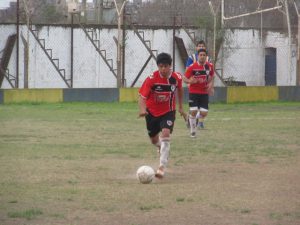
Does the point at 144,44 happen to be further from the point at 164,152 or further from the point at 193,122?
the point at 164,152

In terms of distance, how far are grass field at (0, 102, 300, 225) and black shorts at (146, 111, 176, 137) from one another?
0.59m

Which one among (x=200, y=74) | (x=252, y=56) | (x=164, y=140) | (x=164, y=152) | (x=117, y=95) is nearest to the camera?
(x=164, y=152)

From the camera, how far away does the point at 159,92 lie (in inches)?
479

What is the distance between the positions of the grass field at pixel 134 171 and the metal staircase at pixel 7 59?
9121 millimetres

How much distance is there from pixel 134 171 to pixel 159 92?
Result: 1.14m

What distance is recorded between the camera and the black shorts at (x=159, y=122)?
12031 mm

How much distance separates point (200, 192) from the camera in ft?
32.8

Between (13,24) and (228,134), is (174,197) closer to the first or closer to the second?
(228,134)

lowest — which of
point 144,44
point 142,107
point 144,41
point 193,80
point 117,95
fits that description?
point 117,95

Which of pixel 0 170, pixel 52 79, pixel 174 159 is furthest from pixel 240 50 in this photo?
pixel 0 170

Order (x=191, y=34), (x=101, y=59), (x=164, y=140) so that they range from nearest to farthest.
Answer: (x=164, y=140) < (x=101, y=59) < (x=191, y=34)

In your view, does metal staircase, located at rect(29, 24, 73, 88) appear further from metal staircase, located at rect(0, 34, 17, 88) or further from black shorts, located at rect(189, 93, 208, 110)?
black shorts, located at rect(189, 93, 208, 110)

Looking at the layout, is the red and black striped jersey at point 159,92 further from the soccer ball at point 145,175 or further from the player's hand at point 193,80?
the player's hand at point 193,80

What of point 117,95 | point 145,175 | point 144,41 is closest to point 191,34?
point 144,41
